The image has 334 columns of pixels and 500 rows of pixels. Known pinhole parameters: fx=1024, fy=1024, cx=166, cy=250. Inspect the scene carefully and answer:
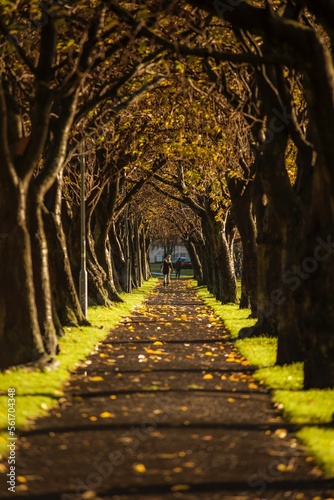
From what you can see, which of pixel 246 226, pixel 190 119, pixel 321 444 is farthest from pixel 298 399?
pixel 246 226

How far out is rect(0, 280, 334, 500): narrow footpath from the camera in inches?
332

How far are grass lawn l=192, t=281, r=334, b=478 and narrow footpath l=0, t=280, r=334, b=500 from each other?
150mm

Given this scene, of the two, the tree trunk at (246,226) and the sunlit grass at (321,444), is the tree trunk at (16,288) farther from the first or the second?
the tree trunk at (246,226)

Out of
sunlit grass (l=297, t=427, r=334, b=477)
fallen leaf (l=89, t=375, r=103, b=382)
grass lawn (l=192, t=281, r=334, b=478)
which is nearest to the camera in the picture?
sunlit grass (l=297, t=427, r=334, b=477)

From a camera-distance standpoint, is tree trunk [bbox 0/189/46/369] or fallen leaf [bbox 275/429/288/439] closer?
fallen leaf [bbox 275/429/288/439]

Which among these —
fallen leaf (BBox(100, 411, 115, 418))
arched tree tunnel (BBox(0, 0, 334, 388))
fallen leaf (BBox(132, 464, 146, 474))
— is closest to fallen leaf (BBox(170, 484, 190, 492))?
fallen leaf (BBox(132, 464, 146, 474))

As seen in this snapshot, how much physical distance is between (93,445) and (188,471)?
1529 millimetres

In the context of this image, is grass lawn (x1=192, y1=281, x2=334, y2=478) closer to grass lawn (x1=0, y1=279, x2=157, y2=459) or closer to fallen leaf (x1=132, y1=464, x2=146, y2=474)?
fallen leaf (x1=132, y1=464, x2=146, y2=474)

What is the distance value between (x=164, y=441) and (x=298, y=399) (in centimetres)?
329

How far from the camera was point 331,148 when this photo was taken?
35.7 ft

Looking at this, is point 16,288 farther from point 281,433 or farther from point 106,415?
point 281,433

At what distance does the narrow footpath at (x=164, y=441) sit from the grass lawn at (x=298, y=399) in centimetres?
15

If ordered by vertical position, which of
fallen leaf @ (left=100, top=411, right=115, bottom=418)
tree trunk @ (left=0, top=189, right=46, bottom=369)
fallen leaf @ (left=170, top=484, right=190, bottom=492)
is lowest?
fallen leaf @ (left=170, top=484, right=190, bottom=492)

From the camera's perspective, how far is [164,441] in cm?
1042
